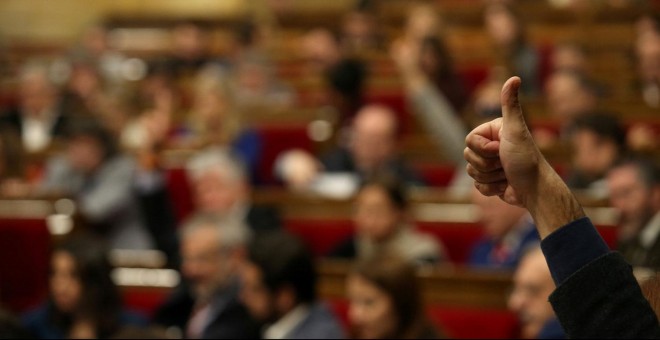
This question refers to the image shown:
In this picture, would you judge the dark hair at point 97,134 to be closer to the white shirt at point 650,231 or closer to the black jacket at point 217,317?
the black jacket at point 217,317

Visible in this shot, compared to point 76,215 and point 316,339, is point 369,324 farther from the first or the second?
point 76,215

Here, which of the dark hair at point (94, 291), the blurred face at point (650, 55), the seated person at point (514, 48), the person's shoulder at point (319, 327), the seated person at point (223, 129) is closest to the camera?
the person's shoulder at point (319, 327)

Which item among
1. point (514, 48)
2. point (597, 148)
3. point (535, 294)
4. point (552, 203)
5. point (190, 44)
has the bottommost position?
point (535, 294)

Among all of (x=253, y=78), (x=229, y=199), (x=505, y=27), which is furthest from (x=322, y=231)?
(x=253, y=78)

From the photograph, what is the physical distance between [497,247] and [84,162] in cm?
122

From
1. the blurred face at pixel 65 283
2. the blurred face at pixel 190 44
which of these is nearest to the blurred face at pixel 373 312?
the blurred face at pixel 65 283

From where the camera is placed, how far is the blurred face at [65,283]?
75.2 inches

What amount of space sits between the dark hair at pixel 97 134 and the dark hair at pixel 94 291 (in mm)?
832

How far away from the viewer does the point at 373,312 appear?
1.54 meters

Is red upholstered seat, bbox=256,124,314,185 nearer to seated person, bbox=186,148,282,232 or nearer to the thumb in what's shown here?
seated person, bbox=186,148,282,232

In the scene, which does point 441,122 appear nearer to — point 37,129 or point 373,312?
point 373,312

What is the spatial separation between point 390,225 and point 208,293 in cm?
40

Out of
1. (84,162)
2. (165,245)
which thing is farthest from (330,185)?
(84,162)

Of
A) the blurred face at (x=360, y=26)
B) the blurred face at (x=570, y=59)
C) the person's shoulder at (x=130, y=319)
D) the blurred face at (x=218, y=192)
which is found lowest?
the person's shoulder at (x=130, y=319)
